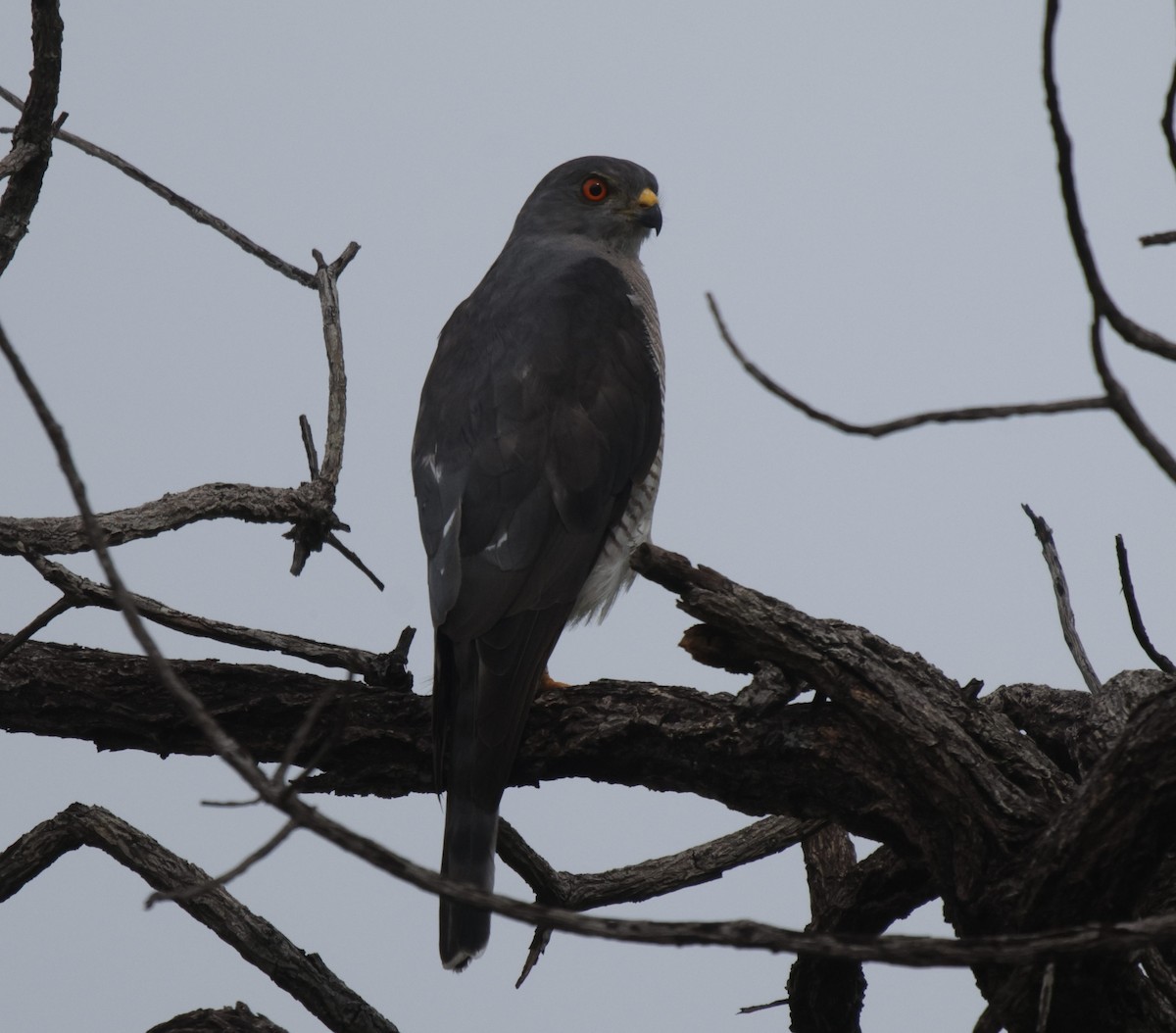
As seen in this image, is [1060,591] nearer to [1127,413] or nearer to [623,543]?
[623,543]

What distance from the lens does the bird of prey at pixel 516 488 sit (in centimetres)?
352

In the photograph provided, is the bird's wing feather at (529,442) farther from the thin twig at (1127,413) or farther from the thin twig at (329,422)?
the thin twig at (1127,413)

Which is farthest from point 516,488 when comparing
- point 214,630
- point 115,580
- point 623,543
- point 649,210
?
point 115,580

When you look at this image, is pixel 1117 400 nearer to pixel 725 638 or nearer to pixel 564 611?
pixel 725 638

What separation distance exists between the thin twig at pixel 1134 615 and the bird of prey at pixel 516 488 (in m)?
1.44

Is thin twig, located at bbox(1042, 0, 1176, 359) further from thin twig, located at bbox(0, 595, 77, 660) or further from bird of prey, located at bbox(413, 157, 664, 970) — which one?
thin twig, located at bbox(0, 595, 77, 660)

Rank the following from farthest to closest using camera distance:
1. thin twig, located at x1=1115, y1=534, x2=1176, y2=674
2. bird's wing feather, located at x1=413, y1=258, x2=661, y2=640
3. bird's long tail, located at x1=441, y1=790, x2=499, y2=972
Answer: bird's wing feather, located at x1=413, y1=258, x2=661, y2=640 < bird's long tail, located at x1=441, y1=790, x2=499, y2=972 < thin twig, located at x1=1115, y1=534, x2=1176, y2=674

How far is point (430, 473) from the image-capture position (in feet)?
13.9

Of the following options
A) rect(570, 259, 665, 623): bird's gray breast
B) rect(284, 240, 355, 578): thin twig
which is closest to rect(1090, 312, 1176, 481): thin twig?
rect(570, 259, 665, 623): bird's gray breast

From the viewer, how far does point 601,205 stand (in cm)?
546

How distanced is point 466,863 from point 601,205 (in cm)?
290

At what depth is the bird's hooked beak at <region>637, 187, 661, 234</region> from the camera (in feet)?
17.6

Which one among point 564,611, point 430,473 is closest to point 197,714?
point 564,611

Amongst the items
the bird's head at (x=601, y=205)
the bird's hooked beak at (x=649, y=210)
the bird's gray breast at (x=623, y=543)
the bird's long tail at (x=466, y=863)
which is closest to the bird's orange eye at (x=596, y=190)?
the bird's head at (x=601, y=205)
